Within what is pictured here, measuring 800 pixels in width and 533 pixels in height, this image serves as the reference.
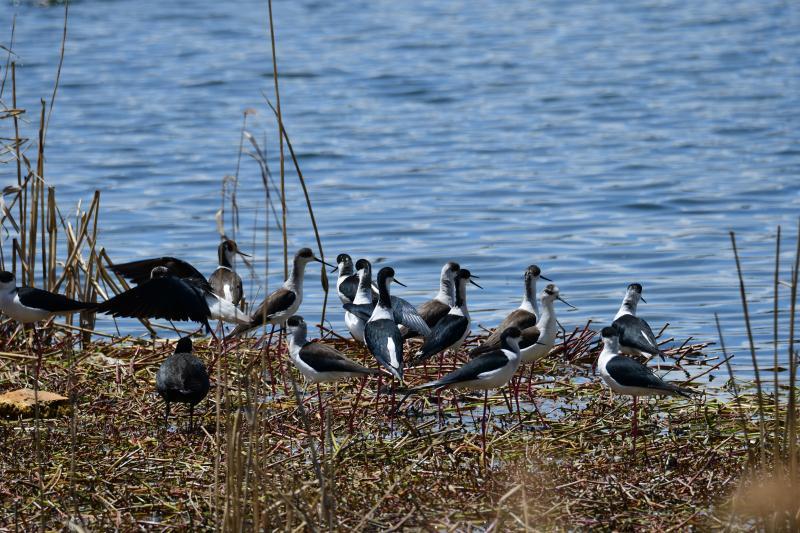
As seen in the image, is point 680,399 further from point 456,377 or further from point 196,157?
point 196,157

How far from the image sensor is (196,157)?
22.4m

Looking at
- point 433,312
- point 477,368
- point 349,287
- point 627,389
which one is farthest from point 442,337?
point 349,287

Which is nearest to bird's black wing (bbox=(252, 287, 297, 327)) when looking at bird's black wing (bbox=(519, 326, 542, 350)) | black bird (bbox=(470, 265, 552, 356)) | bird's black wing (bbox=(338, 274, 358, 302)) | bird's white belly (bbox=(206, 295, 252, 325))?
bird's white belly (bbox=(206, 295, 252, 325))

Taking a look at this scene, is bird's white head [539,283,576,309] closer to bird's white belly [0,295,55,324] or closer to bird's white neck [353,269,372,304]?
bird's white neck [353,269,372,304]

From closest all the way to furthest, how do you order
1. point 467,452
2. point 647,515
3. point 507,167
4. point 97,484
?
1. point 647,515
2. point 97,484
3. point 467,452
4. point 507,167

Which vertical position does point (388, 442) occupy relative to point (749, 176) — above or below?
below

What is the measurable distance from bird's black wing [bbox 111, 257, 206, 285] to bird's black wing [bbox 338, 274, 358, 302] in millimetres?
1291

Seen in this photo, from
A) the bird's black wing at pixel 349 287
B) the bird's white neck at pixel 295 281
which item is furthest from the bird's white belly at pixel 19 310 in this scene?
the bird's black wing at pixel 349 287

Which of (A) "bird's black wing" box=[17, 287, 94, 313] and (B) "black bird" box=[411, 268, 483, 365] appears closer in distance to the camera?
(B) "black bird" box=[411, 268, 483, 365]

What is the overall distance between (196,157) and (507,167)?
18.0 feet

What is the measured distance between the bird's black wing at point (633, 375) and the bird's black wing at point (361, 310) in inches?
102

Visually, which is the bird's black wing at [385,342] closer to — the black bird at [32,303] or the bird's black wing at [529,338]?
the bird's black wing at [529,338]

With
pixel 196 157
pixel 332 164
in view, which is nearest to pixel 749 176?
pixel 332 164

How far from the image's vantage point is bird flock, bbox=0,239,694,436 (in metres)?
8.06
